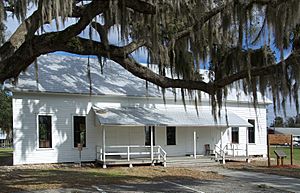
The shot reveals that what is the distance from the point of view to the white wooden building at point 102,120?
1891cm

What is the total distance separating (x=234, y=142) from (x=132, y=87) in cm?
757

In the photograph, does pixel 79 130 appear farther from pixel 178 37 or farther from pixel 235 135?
pixel 178 37

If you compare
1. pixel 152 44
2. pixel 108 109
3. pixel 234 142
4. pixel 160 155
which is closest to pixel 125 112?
pixel 108 109

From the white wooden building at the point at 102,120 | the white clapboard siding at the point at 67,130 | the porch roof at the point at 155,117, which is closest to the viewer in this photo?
the white clapboard siding at the point at 67,130

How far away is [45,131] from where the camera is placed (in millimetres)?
19344

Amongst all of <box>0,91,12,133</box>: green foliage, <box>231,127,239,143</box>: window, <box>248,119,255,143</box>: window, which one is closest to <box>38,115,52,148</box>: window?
<box>231,127,239,143</box>: window

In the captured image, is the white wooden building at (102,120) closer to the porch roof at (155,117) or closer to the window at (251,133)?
the porch roof at (155,117)

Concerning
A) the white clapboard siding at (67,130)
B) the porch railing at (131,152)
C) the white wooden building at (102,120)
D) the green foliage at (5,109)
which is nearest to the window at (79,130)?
the white wooden building at (102,120)

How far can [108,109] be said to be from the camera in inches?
808

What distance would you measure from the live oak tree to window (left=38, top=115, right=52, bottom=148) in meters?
9.72

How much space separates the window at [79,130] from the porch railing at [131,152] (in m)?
0.88

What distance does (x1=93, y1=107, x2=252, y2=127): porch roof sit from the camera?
19.5 metres

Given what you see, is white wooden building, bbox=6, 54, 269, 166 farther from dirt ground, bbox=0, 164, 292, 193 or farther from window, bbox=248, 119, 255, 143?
dirt ground, bbox=0, 164, 292, 193

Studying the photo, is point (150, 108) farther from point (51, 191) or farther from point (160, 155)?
point (51, 191)
